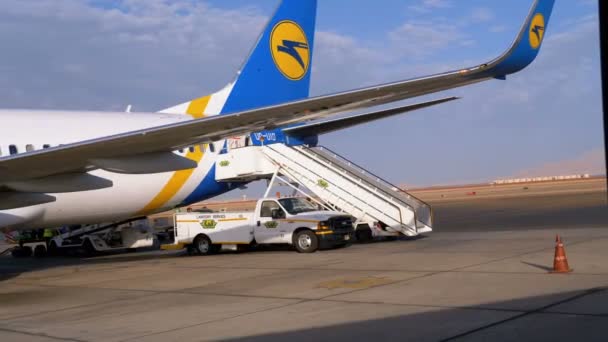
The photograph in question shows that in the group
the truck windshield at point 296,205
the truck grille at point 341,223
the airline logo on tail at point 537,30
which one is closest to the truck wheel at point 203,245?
the truck windshield at point 296,205

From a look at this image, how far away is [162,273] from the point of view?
51.3ft

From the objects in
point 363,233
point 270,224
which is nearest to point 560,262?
point 270,224

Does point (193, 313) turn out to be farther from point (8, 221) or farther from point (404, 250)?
point (404, 250)

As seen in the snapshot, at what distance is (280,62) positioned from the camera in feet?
71.1

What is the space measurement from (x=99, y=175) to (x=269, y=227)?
5046 millimetres

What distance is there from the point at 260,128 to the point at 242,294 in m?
2.68

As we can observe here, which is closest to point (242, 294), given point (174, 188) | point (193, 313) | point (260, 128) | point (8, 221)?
point (193, 313)

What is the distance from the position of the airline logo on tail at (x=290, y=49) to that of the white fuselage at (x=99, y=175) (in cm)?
364

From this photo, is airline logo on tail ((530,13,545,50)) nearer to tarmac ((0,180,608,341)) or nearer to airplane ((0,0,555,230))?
airplane ((0,0,555,230))

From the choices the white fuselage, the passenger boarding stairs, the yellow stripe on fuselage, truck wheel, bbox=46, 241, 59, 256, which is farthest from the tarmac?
truck wheel, bbox=46, 241, 59, 256

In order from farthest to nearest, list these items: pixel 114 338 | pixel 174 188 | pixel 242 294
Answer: pixel 174 188
pixel 242 294
pixel 114 338

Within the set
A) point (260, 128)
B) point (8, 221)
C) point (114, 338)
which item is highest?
point (260, 128)

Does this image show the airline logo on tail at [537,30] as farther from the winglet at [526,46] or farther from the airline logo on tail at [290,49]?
the airline logo on tail at [290,49]

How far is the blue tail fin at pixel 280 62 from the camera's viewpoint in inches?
830
